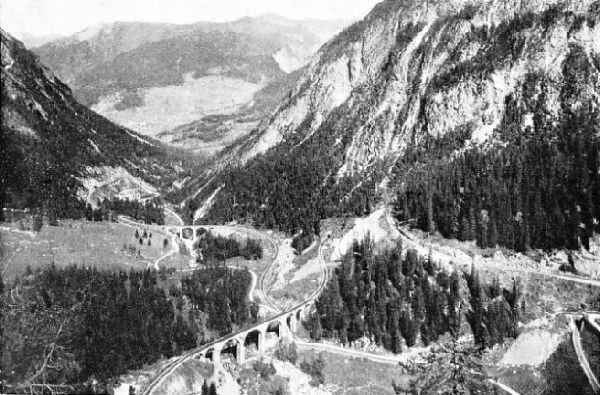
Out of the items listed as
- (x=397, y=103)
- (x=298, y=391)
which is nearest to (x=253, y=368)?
(x=298, y=391)

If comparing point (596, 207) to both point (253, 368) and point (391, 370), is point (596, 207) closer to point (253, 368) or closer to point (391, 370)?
point (391, 370)

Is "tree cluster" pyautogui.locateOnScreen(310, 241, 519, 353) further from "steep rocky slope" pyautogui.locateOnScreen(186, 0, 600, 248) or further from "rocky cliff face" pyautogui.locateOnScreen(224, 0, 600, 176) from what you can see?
"rocky cliff face" pyautogui.locateOnScreen(224, 0, 600, 176)

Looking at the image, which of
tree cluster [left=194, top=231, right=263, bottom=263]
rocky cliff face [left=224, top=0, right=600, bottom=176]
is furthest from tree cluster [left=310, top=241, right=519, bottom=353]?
rocky cliff face [left=224, top=0, right=600, bottom=176]

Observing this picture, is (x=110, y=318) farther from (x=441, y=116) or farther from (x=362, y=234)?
(x=441, y=116)

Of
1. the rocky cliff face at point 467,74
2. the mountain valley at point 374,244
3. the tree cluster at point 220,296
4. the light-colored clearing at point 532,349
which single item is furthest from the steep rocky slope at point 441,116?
the tree cluster at point 220,296

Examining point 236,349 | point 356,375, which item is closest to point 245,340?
point 236,349
